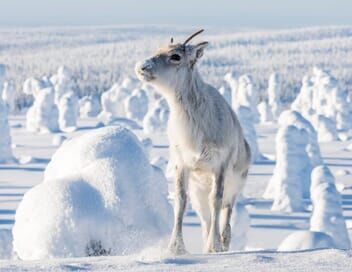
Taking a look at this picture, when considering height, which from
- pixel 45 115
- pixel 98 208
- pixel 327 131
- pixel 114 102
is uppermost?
pixel 98 208

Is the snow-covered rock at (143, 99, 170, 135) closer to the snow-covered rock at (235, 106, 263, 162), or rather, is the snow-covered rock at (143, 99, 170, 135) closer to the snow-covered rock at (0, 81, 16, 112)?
the snow-covered rock at (235, 106, 263, 162)

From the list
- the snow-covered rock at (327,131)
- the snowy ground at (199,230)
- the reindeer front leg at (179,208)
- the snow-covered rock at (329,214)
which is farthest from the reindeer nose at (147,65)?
the snow-covered rock at (327,131)

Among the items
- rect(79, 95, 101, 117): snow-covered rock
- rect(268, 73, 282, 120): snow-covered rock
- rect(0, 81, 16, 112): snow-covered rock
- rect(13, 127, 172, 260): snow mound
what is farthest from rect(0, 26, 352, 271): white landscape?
rect(0, 81, 16, 112): snow-covered rock

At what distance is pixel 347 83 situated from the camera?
16250 centimetres

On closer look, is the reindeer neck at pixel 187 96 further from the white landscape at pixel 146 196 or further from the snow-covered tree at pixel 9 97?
the snow-covered tree at pixel 9 97

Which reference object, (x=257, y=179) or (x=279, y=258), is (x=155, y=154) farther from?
(x=279, y=258)

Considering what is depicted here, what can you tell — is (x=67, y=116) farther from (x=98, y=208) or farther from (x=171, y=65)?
(x=171, y=65)

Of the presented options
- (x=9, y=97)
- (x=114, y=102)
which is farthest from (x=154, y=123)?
(x=9, y=97)

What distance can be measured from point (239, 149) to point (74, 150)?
14.8 ft

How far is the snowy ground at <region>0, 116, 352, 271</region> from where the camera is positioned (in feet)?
21.6

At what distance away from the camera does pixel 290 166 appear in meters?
38.8

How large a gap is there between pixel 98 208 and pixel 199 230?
17012 millimetres

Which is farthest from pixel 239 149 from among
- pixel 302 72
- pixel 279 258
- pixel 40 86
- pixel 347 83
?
pixel 302 72

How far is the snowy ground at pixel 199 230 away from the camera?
660cm
